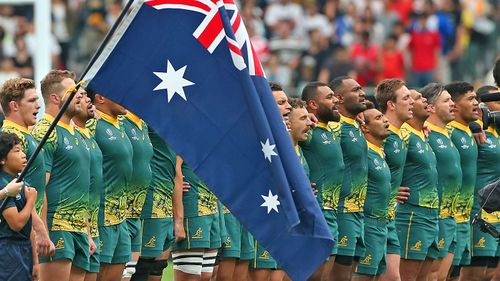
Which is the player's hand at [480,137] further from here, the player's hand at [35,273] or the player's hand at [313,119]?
the player's hand at [35,273]

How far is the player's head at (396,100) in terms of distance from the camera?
46.5 ft

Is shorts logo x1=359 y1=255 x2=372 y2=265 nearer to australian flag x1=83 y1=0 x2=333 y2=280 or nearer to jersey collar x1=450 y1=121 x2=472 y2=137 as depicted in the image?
jersey collar x1=450 y1=121 x2=472 y2=137

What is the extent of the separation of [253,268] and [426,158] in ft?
7.17

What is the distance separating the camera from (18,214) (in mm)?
10125

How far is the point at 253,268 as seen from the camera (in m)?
13.6

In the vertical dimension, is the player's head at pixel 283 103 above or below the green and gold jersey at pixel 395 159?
above

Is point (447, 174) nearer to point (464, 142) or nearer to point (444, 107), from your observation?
point (464, 142)

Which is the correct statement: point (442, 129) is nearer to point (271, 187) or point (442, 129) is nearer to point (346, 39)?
point (271, 187)

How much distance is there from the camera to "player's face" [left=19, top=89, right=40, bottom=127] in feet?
35.6

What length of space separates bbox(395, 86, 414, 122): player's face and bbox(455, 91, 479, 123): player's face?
3.68 feet

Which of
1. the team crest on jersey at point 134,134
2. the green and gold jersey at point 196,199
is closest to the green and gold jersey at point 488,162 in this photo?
the green and gold jersey at point 196,199

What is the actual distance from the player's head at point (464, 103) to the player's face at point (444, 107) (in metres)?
0.36

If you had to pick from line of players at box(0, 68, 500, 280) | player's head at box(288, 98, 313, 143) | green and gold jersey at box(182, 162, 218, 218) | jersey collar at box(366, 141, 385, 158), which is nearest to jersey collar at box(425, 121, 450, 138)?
line of players at box(0, 68, 500, 280)

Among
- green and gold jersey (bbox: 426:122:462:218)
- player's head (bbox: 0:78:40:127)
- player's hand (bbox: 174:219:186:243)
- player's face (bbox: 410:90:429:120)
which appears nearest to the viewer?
player's head (bbox: 0:78:40:127)
